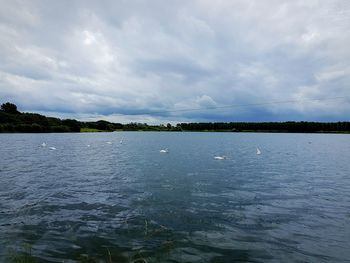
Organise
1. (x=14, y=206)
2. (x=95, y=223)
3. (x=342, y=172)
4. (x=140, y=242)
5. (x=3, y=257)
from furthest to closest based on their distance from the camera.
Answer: (x=342, y=172), (x=14, y=206), (x=95, y=223), (x=140, y=242), (x=3, y=257)

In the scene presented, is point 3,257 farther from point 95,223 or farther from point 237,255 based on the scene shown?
point 237,255

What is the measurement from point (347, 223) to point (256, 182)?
13.5m

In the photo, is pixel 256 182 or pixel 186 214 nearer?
pixel 186 214

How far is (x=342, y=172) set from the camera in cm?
4031

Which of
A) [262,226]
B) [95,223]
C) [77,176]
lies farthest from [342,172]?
[95,223]

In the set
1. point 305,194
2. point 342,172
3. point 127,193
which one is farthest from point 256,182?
point 342,172

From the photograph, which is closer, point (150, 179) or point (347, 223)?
point (347, 223)

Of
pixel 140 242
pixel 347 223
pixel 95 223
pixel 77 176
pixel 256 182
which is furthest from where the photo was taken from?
pixel 77 176

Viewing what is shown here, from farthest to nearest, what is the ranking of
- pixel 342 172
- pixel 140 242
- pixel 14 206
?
pixel 342 172 < pixel 14 206 < pixel 140 242

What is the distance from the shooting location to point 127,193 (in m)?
24.2

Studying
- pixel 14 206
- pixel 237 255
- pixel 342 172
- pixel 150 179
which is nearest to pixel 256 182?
pixel 150 179

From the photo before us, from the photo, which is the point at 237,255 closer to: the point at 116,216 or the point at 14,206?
the point at 116,216

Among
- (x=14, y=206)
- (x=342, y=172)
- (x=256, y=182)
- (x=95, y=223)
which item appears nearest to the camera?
(x=95, y=223)

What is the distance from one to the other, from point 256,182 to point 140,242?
19.7 meters
